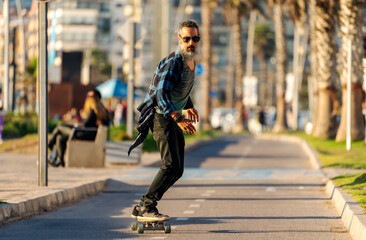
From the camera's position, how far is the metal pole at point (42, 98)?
527 inches

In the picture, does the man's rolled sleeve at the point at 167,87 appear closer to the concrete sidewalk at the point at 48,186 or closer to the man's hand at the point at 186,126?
the man's hand at the point at 186,126

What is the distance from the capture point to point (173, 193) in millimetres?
14555

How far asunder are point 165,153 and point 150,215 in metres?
0.63

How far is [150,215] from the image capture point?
30.7 ft

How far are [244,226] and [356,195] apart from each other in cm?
249

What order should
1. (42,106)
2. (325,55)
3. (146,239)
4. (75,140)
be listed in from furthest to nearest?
(325,55) < (75,140) < (42,106) < (146,239)

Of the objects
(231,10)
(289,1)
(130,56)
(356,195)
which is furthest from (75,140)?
(231,10)

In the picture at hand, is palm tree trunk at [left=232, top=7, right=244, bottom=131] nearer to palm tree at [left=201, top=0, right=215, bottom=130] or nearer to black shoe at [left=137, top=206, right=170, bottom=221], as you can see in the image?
palm tree at [left=201, top=0, right=215, bottom=130]

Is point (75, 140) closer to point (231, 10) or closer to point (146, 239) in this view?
point (146, 239)

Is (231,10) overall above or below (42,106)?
above

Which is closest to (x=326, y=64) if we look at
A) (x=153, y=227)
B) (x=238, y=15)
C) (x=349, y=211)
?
(x=238, y=15)

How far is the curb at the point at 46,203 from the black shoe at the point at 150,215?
1588 mm

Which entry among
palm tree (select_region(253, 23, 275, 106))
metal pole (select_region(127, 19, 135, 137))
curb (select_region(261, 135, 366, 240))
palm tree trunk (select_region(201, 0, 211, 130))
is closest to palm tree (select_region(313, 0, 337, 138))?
metal pole (select_region(127, 19, 135, 137))

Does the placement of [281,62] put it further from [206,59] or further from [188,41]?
[188,41]
